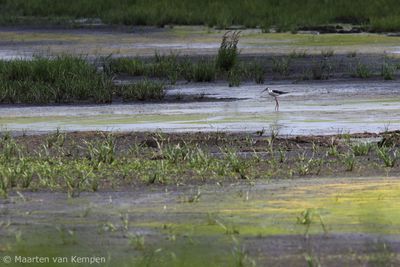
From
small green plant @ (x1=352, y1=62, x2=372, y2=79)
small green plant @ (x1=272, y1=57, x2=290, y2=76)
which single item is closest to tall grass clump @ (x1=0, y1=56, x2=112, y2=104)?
small green plant @ (x1=272, y1=57, x2=290, y2=76)

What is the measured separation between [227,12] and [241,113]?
75.1 ft

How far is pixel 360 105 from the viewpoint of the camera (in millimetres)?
18625

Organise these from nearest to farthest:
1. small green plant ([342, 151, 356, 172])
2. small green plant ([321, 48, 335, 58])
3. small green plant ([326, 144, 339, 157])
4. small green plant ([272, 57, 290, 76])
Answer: small green plant ([342, 151, 356, 172])
small green plant ([326, 144, 339, 157])
small green plant ([272, 57, 290, 76])
small green plant ([321, 48, 335, 58])

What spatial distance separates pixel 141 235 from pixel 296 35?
26.3 m

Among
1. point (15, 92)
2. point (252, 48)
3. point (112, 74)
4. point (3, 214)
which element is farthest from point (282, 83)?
point (3, 214)

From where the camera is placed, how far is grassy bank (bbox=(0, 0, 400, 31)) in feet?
125

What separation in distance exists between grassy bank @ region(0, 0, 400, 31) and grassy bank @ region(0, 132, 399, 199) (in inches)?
854

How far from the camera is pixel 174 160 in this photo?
12.0 m

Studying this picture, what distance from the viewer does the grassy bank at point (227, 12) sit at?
38.1 metres

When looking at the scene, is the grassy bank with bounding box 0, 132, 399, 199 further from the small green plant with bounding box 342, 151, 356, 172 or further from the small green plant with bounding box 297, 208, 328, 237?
the small green plant with bounding box 297, 208, 328, 237

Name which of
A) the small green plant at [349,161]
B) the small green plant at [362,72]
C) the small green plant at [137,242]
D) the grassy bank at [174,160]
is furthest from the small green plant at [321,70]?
the small green plant at [137,242]

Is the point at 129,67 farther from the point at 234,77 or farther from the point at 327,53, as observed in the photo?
the point at 327,53

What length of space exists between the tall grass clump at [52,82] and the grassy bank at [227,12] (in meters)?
15.3

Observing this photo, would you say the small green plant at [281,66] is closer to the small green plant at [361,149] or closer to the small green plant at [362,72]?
the small green plant at [362,72]
